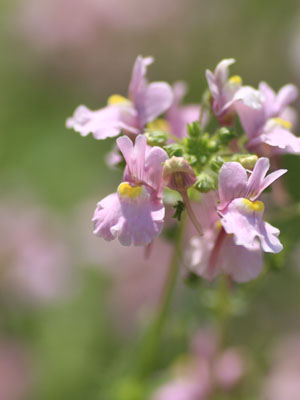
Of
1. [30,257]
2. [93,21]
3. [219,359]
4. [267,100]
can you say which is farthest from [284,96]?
[93,21]

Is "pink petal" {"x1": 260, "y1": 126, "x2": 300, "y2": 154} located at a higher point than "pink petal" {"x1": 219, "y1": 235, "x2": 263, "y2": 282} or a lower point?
higher

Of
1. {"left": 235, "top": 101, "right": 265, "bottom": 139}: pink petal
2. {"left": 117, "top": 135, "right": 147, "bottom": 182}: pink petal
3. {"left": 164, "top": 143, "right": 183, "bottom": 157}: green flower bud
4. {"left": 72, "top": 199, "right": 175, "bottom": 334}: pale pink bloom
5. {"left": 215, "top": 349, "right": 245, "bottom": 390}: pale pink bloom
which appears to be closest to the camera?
{"left": 117, "top": 135, "right": 147, "bottom": 182}: pink petal

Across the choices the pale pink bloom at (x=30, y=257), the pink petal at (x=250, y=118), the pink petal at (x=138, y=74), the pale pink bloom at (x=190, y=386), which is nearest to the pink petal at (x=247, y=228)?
the pink petal at (x=250, y=118)

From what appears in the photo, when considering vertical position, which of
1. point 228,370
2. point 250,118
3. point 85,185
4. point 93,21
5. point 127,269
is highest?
point 93,21

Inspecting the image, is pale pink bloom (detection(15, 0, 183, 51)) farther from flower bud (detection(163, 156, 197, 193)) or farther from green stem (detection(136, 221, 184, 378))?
flower bud (detection(163, 156, 197, 193))

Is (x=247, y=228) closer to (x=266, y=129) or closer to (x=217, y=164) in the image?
(x=217, y=164)

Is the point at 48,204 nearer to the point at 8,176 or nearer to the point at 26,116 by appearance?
the point at 8,176

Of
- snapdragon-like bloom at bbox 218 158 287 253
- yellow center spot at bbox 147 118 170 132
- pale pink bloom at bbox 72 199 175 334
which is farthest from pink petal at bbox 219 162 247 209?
pale pink bloom at bbox 72 199 175 334
